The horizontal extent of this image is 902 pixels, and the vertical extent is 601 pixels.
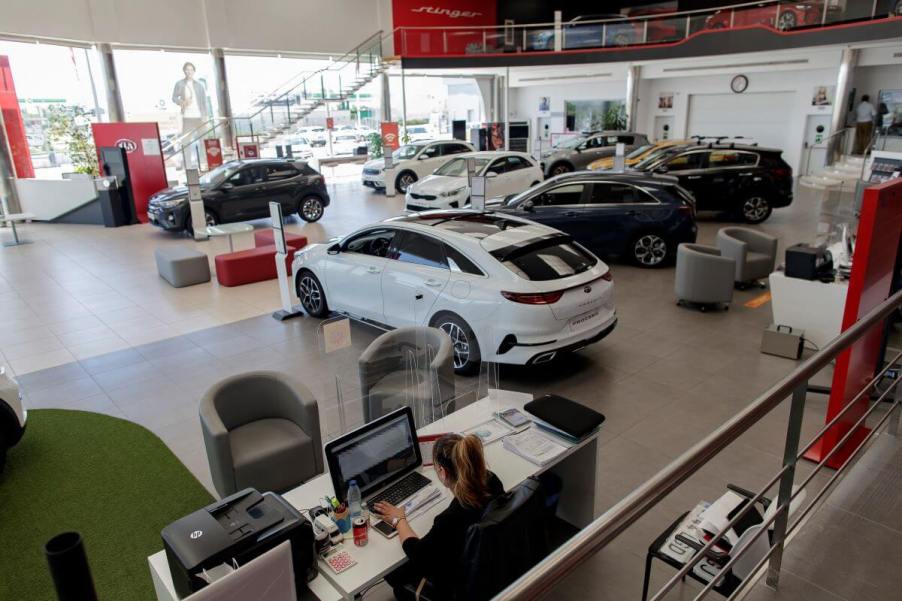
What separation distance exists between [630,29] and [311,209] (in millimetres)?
13512

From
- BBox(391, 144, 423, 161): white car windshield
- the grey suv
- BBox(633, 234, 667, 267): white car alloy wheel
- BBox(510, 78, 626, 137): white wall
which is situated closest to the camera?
BBox(633, 234, 667, 267): white car alloy wheel

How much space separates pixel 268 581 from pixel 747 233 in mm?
9046

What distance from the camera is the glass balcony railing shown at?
662 inches

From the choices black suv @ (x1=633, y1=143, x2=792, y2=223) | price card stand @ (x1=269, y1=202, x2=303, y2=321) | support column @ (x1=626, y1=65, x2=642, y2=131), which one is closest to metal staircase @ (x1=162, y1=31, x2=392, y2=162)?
support column @ (x1=626, y1=65, x2=642, y2=131)

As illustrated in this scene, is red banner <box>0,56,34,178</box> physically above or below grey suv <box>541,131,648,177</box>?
above

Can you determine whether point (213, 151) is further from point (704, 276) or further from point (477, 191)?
point (704, 276)

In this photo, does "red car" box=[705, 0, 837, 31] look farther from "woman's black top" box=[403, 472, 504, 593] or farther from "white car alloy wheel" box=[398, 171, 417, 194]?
"woman's black top" box=[403, 472, 504, 593]

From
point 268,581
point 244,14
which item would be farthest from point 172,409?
point 244,14

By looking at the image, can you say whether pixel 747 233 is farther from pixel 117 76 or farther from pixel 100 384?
pixel 117 76

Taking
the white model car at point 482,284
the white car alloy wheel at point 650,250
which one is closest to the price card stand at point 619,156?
the white car alloy wheel at point 650,250

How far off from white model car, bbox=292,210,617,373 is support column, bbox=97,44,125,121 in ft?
45.9

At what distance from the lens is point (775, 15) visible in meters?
17.7

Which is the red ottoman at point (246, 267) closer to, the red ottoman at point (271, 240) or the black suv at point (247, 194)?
the red ottoman at point (271, 240)

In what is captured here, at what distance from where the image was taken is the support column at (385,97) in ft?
79.3
